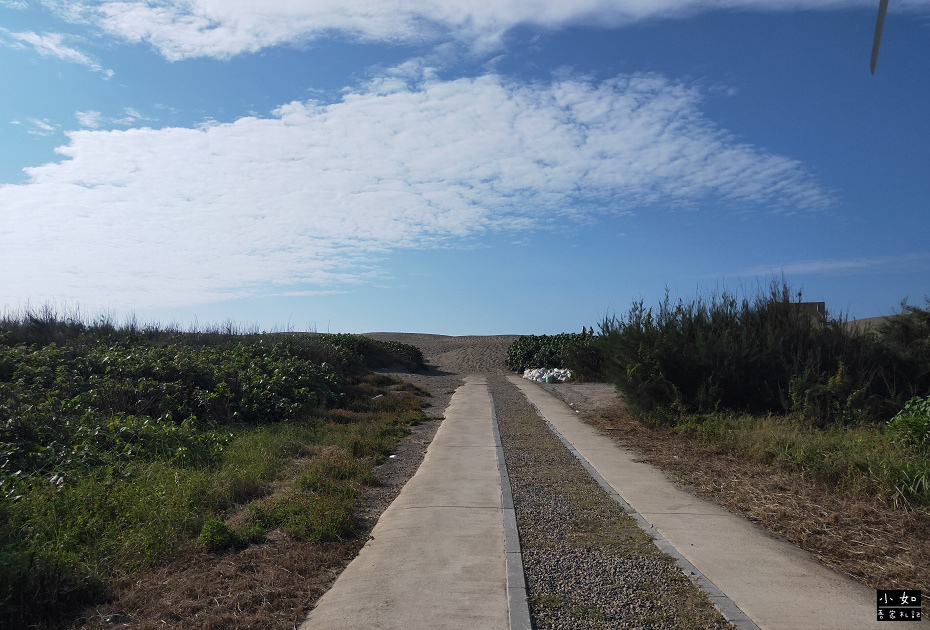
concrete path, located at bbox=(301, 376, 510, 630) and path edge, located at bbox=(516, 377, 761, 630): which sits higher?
path edge, located at bbox=(516, 377, 761, 630)

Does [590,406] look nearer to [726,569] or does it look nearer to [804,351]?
[804,351]

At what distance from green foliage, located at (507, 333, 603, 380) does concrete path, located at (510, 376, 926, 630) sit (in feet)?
55.4

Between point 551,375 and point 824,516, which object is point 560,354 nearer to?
point 551,375

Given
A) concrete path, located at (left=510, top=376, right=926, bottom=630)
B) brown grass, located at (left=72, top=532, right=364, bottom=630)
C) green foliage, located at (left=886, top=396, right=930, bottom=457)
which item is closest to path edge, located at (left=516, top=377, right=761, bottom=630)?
concrete path, located at (left=510, top=376, right=926, bottom=630)

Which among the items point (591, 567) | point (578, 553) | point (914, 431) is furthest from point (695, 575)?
point (914, 431)

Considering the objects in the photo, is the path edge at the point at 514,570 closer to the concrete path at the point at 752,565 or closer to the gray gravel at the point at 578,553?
the gray gravel at the point at 578,553

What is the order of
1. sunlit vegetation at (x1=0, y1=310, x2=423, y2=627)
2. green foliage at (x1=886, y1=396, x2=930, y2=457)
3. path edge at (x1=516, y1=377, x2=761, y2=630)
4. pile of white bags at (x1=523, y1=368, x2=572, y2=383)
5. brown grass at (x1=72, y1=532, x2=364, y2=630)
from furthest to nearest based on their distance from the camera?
pile of white bags at (x1=523, y1=368, x2=572, y2=383) < green foliage at (x1=886, y1=396, x2=930, y2=457) < sunlit vegetation at (x1=0, y1=310, x2=423, y2=627) < brown grass at (x1=72, y1=532, x2=364, y2=630) < path edge at (x1=516, y1=377, x2=761, y2=630)

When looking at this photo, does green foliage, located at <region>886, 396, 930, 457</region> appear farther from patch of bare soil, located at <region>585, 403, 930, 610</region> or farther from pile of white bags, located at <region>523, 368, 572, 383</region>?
pile of white bags, located at <region>523, 368, 572, 383</region>

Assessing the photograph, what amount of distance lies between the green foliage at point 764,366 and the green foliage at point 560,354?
30.4 ft

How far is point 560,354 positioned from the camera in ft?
117

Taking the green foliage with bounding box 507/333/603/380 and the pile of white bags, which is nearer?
the green foliage with bounding box 507/333/603/380

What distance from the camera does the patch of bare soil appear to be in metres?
5.32

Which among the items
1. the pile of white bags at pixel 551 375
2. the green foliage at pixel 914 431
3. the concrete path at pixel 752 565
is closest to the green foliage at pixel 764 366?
the green foliage at pixel 914 431

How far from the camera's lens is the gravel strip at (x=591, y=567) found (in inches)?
172
